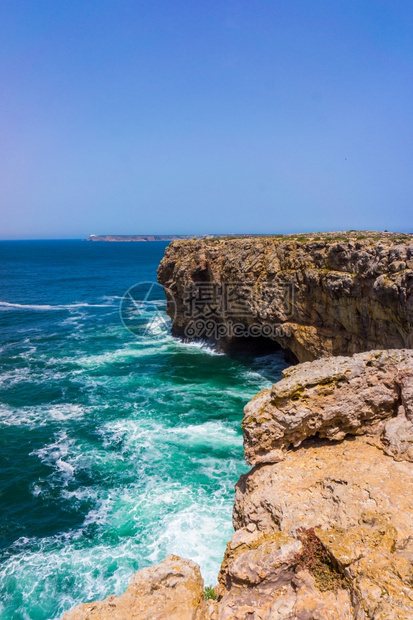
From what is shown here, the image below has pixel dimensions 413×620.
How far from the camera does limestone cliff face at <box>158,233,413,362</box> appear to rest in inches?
1032

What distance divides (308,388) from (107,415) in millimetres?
25101

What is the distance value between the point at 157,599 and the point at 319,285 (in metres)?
29.4

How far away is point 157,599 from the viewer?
7.44 m

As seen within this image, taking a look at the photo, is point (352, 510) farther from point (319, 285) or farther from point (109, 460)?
point (319, 285)

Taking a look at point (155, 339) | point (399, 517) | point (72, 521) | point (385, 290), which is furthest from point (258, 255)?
point (399, 517)

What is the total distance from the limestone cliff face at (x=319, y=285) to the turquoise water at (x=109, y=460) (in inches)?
A: 293

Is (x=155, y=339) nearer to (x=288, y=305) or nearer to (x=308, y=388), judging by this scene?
(x=288, y=305)

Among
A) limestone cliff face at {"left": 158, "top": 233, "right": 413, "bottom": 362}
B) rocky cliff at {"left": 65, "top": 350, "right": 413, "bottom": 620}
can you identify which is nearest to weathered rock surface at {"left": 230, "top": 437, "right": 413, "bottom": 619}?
rocky cliff at {"left": 65, "top": 350, "right": 413, "bottom": 620}

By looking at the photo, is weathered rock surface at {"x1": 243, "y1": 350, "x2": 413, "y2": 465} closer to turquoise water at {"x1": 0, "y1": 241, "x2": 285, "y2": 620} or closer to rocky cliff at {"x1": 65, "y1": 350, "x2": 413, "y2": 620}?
rocky cliff at {"x1": 65, "y1": 350, "x2": 413, "y2": 620}

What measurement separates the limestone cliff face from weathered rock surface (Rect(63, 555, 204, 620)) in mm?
22477

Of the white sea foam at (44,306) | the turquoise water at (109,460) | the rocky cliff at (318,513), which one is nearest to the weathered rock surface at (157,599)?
the rocky cliff at (318,513)

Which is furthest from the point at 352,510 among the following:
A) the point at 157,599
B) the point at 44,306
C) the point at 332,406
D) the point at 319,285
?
the point at 44,306

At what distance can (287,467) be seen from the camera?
10.5 metres

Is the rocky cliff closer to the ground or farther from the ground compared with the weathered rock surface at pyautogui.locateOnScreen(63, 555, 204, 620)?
farther from the ground
